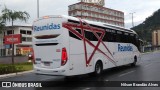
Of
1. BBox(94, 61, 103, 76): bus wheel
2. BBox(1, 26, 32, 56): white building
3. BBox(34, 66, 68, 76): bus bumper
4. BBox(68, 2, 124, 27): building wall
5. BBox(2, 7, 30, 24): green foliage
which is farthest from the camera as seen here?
BBox(68, 2, 124, 27): building wall

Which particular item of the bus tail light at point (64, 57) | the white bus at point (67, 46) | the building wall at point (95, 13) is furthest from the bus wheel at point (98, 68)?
the building wall at point (95, 13)

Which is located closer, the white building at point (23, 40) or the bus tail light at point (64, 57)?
the bus tail light at point (64, 57)

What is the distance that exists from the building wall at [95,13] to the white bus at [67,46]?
9144 centimetres

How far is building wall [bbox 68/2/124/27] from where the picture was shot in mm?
115900

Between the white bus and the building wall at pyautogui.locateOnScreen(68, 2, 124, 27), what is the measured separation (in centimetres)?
9144

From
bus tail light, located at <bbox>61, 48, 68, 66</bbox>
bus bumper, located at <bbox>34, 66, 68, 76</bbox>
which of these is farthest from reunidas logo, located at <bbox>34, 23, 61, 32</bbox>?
bus bumper, located at <bbox>34, 66, 68, 76</bbox>

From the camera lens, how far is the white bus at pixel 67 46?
45.6 ft

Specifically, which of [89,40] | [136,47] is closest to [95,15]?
[136,47]

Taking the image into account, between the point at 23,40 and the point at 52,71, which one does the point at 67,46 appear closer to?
the point at 52,71

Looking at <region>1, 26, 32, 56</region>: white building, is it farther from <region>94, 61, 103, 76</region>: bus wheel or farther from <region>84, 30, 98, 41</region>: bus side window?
<region>84, 30, 98, 41</region>: bus side window

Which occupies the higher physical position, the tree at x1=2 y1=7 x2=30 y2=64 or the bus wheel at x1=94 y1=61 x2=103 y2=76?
the tree at x1=2 y1=7 x2=30 y2=64

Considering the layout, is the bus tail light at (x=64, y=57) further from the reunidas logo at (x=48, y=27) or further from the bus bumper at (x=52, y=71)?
the reunidas logo at (x=48, y=27)

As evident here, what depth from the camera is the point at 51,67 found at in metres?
14.2

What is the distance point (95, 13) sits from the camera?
126875 millimetres
